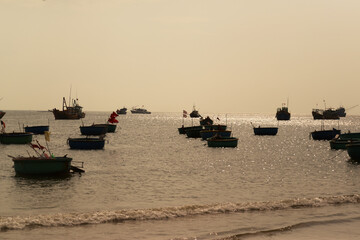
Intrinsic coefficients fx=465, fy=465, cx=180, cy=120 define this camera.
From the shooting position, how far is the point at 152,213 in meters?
24.3

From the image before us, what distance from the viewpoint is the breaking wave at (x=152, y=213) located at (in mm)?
22312

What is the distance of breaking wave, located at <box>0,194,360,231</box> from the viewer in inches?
878

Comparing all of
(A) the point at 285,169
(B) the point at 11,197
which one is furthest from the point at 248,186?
(B) the point at 11,197

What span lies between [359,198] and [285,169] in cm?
1938

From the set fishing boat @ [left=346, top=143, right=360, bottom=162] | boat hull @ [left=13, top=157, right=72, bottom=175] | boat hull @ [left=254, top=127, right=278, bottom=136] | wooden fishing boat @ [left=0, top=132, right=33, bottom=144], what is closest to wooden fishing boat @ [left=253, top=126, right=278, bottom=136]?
boat hull @ [left=254, top=127, right=278, bottom=136]

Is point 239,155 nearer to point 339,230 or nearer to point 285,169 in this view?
point 285,169

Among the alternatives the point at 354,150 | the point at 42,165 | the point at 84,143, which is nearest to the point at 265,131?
the point at 84,143

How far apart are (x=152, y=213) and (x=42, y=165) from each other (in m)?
16.0

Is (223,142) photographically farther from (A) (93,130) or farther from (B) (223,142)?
(A) (93,130)

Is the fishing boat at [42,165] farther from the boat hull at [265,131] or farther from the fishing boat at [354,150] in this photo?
the boat hull at [265,131]

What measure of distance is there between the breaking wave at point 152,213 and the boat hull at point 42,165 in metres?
13.2

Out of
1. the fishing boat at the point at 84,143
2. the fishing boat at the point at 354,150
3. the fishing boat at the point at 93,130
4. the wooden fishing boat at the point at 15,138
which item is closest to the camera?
the fishing boat at the point at 354,150

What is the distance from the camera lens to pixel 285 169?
1880 inches

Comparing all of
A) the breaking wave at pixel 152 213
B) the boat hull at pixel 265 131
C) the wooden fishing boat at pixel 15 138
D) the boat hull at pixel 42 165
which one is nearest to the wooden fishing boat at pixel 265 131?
the boat hull at pixel 265 131
